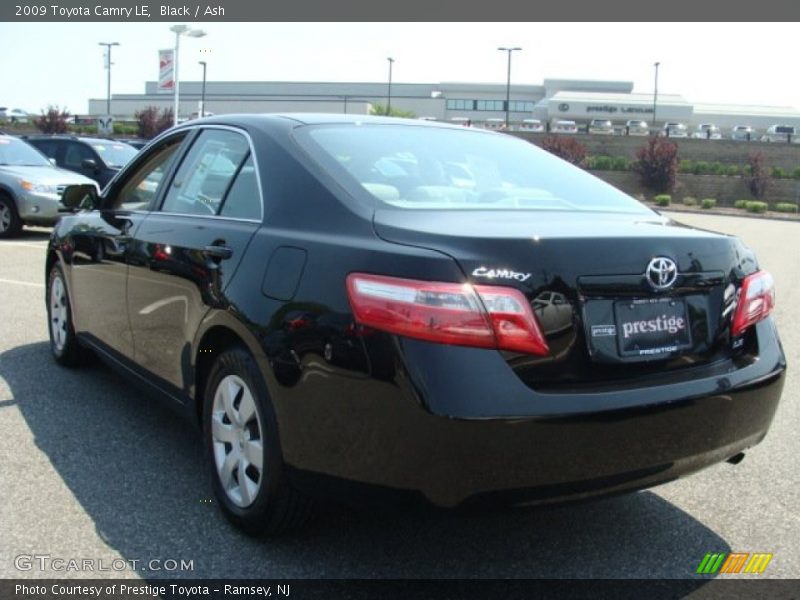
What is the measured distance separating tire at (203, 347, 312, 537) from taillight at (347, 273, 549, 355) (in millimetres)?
684

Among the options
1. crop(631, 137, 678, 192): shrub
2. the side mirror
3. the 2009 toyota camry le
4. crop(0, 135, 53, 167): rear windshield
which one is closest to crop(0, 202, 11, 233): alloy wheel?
crop(0, 135, 53, 167): rear windshield

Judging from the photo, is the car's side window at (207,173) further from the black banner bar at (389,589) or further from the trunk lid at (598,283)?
the black banner bar at (389,589)

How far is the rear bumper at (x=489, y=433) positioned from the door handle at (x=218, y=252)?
2.41ft

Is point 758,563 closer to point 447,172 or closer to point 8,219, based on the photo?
point 447,172

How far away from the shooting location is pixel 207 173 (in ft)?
12.7

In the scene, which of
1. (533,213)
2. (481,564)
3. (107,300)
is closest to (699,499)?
(481,564)

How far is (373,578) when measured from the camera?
2.92m

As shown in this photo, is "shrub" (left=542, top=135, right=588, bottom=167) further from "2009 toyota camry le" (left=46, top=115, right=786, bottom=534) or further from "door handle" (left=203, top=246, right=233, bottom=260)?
"door handle" (left=203, top=246, right=233, bottom=260)

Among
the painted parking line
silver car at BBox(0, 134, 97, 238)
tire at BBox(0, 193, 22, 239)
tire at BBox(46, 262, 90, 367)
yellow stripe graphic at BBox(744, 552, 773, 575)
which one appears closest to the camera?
yellow stripe graphic at BBox(744, 552, 773, 575)

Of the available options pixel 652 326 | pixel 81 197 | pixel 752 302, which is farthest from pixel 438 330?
pixel 81 197

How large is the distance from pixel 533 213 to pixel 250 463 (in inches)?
54.5

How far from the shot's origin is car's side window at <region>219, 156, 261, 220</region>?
337cm

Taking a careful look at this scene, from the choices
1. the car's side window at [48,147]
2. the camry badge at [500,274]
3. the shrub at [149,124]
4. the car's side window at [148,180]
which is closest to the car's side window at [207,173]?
the car's side window at [148,180]

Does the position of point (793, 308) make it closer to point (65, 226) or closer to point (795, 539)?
point (795, 539)
